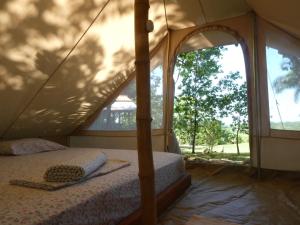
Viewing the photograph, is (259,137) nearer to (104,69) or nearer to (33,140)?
(104,69)

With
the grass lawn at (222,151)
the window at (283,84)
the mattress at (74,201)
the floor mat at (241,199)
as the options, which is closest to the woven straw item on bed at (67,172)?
the mattress at (74,201)

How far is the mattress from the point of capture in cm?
125

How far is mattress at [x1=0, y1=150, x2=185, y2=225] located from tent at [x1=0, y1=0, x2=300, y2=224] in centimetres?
108

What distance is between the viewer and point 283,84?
334 cm

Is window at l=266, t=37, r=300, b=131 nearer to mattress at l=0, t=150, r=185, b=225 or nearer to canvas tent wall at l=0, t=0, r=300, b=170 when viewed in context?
canvas tent wall at l=0, t=0, r=300, b=170

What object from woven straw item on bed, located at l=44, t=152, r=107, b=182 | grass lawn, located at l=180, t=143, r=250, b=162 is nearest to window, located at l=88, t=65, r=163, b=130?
grass lawn, located at l=180, t=143, r=250, b=162

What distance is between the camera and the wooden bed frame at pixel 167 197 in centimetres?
181

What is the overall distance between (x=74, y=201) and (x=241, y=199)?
186 cm

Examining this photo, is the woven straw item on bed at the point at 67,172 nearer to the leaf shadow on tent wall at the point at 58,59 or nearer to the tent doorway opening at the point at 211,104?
the leaf shadow on tent wall at the point at 58,59

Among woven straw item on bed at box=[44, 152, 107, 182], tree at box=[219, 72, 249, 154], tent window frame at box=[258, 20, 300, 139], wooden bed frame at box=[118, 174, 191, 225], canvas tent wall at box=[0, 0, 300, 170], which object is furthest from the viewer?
tree at box=[219, 72, 249, 154]

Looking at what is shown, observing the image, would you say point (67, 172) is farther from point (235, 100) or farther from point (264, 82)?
point (235, 100)

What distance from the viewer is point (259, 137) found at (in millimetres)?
3500

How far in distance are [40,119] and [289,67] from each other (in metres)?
3.22

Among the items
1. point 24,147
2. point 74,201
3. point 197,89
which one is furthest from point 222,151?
point 74,201
